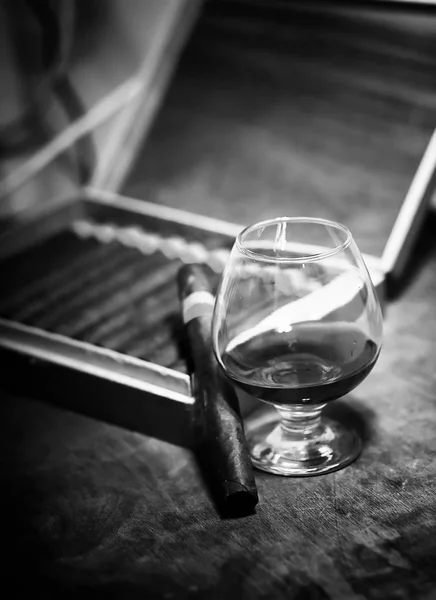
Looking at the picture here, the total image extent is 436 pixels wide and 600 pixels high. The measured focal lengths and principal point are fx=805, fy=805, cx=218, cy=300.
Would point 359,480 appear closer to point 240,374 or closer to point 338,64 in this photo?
point 240,374

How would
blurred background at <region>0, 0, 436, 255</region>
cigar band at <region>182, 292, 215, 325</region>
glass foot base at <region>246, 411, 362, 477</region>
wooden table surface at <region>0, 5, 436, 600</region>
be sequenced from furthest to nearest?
blurred background at <region>0, 0, 436, 255</region>, cigar band at <region>182, 292, 215, 325</region>, glass foot base at <region>246, 411, 362, 477</region>, wooden table surface at <region>0, 5, 436, 600</region>

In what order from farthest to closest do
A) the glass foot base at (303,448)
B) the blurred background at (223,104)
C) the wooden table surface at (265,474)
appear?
the blurred background at (223,104) < the glass foot base at (303,448) < the wooden table surface at (265,474)

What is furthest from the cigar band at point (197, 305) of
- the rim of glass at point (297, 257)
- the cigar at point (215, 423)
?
the rim of glass at point (297, 257)

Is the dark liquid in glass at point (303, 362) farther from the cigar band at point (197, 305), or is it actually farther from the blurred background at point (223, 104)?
the blurred background at point (223, 104)

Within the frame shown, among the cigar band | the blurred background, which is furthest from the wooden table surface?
the cigar band

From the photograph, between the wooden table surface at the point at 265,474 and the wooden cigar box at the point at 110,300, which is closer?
the wooden table surface at the point at 265,474

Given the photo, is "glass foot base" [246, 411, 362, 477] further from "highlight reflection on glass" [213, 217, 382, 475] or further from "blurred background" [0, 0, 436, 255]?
"blurred background" [0, 0, 436, 255]
